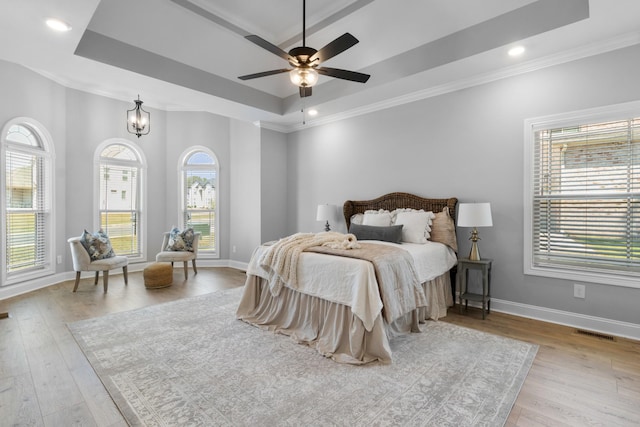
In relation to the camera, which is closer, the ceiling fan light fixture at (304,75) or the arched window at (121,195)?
the ceiling fan light fixture at (304,75)

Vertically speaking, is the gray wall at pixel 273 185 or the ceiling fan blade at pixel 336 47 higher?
the ceiling fan blade at pixel 336 47

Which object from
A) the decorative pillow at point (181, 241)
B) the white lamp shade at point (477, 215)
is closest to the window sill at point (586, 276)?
the white lamp shade at point (477, 215)

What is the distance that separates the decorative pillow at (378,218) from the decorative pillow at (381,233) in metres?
0.22

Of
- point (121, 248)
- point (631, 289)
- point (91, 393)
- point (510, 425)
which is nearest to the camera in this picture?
point (510, 425)

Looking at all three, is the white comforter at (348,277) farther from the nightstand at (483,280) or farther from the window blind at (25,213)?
the window blind at (25,213)

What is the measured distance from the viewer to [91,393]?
2.12 meters

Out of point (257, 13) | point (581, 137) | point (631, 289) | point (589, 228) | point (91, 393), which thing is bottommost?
point (91, 393)

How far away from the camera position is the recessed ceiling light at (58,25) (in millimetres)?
2779

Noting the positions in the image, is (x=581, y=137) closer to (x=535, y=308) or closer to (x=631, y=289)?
(x=631, y=289)

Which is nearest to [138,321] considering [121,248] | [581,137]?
[121,248]

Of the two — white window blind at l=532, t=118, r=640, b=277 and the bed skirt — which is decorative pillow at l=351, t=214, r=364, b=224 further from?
white window blind at l=532, t=118, r=640, b=277

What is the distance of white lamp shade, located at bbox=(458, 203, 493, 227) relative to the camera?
11.2ft

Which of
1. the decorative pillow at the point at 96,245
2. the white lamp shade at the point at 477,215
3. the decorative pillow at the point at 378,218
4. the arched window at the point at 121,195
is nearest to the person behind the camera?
the white lamp shade at the point at 477,215

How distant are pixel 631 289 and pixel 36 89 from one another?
775 cm
